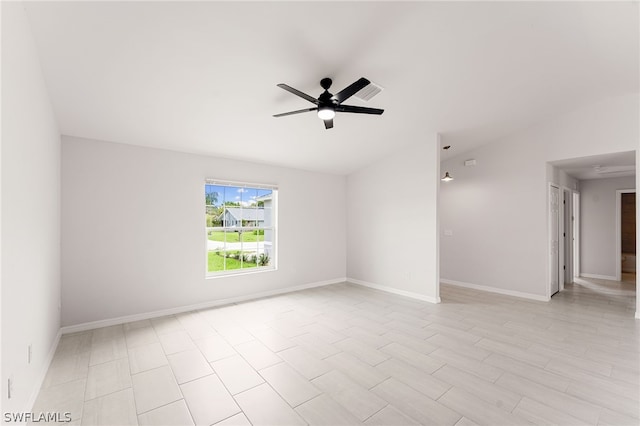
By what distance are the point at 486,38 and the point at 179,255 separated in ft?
15.6

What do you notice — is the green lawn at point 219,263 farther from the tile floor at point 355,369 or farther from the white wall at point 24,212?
the white wall at point 24,212

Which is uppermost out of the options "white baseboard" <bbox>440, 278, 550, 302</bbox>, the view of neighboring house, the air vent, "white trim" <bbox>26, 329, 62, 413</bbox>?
the air vent

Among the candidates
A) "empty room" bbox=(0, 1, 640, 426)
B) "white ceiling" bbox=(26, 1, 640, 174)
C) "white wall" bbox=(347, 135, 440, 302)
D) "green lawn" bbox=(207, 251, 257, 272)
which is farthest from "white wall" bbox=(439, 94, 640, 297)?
"green lawn" bbox=(207, 251, 257, 272)

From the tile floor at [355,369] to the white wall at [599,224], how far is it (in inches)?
123

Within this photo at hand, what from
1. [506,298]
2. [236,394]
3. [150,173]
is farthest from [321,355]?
[506,298]

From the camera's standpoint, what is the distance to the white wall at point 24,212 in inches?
65.2

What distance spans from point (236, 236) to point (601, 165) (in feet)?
22.8

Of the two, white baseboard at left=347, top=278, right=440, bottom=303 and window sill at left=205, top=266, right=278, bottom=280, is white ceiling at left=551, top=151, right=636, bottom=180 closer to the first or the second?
white baseboard at left=347, top=278, right=440, bottom=303

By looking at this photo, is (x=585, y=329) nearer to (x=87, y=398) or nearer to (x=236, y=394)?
(x=236, y=394)

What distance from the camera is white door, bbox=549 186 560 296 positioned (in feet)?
16.8

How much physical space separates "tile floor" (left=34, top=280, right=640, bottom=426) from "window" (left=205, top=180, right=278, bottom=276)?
0.96m

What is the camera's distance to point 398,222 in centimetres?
544

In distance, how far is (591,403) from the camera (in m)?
2.17

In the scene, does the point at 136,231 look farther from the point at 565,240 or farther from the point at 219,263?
the point at 565,240
